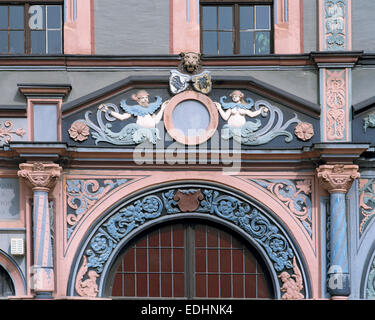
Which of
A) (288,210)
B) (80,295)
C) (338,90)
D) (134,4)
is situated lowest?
(80,295)

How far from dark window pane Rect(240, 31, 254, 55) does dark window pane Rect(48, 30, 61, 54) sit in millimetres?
2968

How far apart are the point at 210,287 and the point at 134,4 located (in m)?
4.70

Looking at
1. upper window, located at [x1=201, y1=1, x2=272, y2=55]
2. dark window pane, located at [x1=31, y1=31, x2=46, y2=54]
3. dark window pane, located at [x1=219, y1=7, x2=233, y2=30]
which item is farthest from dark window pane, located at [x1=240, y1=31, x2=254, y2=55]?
dark window pane, located at [x1=31, y1=31, x2=46, y2=54]

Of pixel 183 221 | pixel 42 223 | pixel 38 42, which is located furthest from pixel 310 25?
pixel 42 223

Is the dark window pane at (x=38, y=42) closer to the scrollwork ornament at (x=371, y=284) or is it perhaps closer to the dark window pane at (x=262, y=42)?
the dark window pane at (x=262, y=42)

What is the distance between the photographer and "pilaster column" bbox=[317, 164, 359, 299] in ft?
63.6

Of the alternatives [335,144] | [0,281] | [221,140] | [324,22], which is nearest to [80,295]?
[0,281]

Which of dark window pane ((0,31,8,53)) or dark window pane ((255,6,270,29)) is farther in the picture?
dark window pane ((255,6,270,29))

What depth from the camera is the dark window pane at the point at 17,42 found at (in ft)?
67.1

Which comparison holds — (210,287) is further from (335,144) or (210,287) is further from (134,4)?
(134,4)

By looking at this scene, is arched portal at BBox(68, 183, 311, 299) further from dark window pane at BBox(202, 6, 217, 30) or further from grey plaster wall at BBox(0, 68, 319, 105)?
dark window pane at BBox(202, 6, 217, 30)

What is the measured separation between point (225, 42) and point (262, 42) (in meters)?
0.60

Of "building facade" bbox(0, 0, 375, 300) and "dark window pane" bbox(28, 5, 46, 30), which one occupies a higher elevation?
"dark window pane" bbox(28, 5, 46, 30)

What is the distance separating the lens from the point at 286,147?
65.4ft
